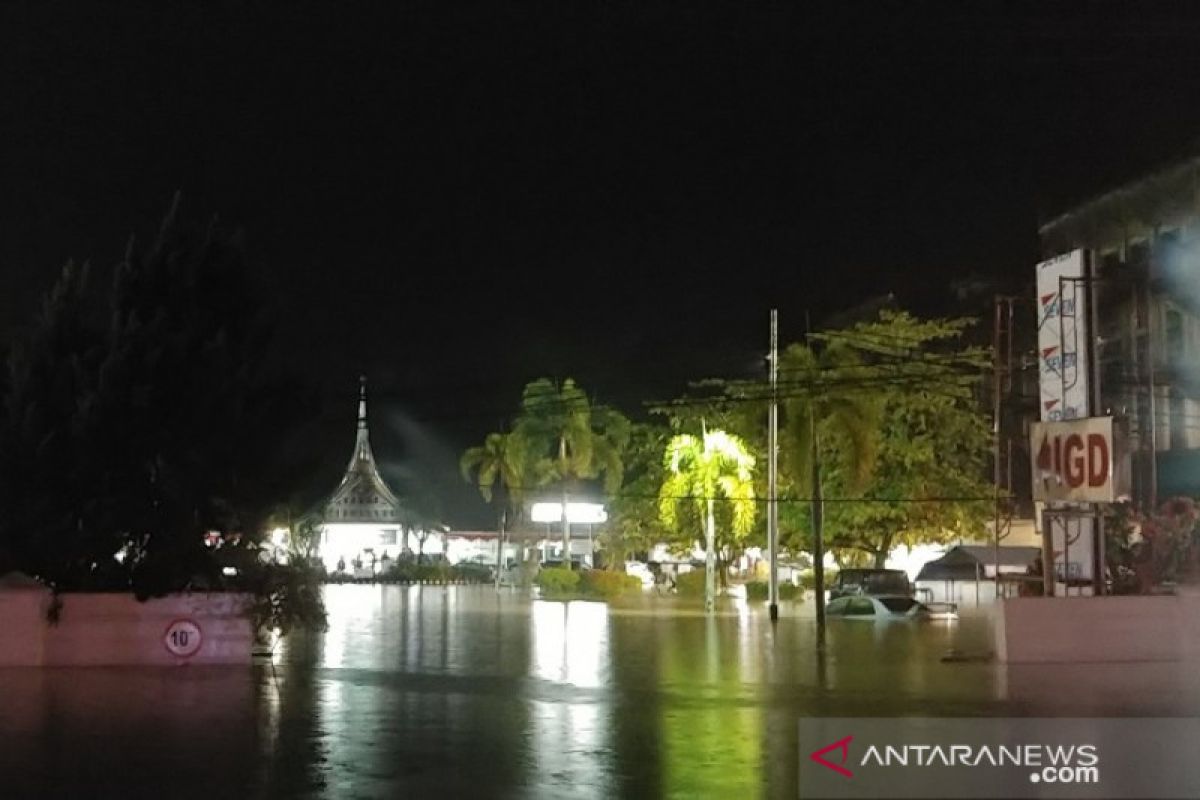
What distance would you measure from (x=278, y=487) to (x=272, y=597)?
168 centimetres

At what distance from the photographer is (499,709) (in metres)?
15.8

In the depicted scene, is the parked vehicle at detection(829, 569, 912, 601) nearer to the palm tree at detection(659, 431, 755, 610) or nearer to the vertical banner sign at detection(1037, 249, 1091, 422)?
the palm tree at detection(659, 431, 755, 610)

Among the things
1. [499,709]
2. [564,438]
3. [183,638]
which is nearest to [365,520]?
[564,438]

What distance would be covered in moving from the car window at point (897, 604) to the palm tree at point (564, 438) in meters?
23.5

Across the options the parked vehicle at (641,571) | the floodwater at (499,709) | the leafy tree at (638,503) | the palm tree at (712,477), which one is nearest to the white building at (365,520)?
the parked vehicle at (641,571)

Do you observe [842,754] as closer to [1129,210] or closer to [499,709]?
[499,709]

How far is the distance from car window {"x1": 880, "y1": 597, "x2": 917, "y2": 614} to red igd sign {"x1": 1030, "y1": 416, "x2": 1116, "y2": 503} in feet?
45.1

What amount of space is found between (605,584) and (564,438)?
9060 millimetres

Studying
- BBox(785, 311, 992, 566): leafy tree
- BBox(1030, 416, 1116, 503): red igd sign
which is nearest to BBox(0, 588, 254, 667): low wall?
BBox(1030, 416, 1116, 503): red igd sign

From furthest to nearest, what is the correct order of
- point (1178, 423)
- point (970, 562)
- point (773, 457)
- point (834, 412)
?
point (970, 562)
point (1178, 423)
point (834, 412)
point (773, 457)

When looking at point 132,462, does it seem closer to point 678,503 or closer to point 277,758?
point 277,758

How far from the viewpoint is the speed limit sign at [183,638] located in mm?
20328

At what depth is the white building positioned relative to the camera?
8569 cm

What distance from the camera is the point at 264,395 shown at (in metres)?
21.1
